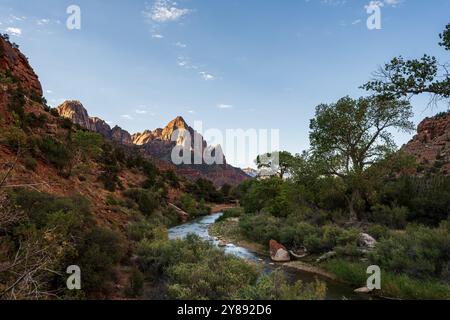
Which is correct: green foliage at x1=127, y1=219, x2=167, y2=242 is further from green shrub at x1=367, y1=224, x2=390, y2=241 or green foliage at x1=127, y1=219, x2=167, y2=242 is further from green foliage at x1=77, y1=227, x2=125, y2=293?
green shrub at x1=367, y1=224, x2=390, y2=241

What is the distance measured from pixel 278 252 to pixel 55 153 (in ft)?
58.5

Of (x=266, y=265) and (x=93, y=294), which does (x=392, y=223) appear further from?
(x=93, y=294)

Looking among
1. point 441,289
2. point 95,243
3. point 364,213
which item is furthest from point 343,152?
point 95,243

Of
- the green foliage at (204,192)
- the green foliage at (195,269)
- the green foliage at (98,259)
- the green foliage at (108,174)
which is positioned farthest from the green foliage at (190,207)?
the green foliage at (98,259)

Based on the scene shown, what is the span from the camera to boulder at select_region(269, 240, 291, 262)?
1722 cm

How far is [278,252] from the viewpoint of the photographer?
698 inches

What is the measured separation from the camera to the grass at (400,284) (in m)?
9.57

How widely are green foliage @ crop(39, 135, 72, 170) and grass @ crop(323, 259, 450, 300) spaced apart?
20.4 meters

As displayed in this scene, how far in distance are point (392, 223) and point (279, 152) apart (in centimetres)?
1883

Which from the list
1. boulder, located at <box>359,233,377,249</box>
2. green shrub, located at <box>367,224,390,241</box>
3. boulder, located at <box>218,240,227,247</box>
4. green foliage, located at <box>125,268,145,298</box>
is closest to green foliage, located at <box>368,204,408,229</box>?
green shrub, located at <box>367,224,390,241</box>

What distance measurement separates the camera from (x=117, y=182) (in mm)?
32094

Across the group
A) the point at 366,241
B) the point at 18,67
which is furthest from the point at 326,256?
the point at 18,67

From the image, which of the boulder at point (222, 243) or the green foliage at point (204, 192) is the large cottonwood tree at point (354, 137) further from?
the green foliage at point (204, 192)

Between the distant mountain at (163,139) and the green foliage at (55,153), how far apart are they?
92652 mm
